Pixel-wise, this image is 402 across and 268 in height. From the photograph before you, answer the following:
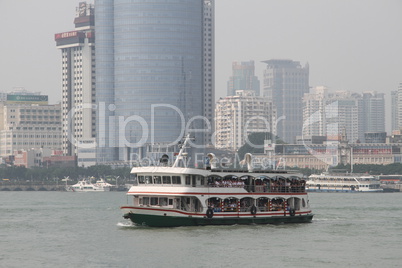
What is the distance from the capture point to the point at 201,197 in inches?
3027

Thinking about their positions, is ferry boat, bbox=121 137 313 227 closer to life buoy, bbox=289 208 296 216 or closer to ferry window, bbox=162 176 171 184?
ferry window, bbox=162 176 171 184

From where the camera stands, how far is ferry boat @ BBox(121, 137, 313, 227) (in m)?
76.3

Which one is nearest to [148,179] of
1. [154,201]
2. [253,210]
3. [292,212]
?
[154,201]

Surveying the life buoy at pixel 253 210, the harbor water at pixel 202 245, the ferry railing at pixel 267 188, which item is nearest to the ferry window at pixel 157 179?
the harbor water at pixel 202 245

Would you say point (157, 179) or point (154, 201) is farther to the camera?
point (157, 179)

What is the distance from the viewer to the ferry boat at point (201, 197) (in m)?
76.3

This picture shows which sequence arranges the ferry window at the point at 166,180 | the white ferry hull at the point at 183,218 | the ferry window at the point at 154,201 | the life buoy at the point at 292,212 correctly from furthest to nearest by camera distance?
the life buoy at the point at 292,212 < the ferry window at the point at 154,201 < the ferry window at the point at 166,180 < the white ferry hull at the point at 183,218

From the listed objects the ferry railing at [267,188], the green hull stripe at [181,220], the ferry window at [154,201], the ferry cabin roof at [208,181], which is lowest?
the green hull stripe at [181,220]

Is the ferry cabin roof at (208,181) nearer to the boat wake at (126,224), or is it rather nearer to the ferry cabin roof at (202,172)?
the ferry cabin roof at (202,172)

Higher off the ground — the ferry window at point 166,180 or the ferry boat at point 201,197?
the ferry window at point 166,180

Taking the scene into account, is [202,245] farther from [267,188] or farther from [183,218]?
[267,188]

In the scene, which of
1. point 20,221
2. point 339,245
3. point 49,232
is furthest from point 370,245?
point 20,221

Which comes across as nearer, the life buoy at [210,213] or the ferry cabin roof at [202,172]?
the ferry cabin roof at [202,172]

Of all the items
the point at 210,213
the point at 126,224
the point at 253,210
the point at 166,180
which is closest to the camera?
the point at 166,180
